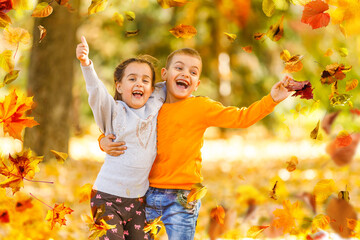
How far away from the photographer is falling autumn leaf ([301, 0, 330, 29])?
7.54ft

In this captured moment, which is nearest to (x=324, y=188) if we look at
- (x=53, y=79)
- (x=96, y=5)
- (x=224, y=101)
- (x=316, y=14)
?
(x=316, y=14)

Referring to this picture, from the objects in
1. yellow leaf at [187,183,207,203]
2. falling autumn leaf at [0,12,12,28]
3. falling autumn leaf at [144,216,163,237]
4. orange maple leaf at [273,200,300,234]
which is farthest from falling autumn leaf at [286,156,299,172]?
falling autumn leaf at [0,12,12,28]

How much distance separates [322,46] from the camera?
29.2 feet

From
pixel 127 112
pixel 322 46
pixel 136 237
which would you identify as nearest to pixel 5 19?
pixel 127 112

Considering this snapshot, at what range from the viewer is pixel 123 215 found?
7.46 ft

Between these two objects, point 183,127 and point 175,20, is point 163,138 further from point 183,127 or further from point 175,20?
point 175,20

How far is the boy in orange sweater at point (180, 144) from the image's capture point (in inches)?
90.4

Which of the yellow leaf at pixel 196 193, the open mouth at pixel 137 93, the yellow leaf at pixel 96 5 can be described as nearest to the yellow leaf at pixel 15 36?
the yellow leaf at pixel 96 5

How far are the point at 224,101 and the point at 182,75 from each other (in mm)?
8366

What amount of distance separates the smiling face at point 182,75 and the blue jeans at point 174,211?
0.50m

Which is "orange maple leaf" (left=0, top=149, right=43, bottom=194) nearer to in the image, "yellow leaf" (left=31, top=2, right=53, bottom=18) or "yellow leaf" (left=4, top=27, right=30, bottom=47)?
"yellow leaf" (left=4, top=27, right=30, bottom=47)

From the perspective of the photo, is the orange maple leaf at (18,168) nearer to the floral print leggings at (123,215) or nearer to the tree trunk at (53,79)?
the floral print leggings at (123,215)

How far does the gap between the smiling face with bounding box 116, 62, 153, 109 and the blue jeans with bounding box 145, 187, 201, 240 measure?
470 millimetres

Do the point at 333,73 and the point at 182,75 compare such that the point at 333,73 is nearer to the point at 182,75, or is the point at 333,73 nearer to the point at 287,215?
the point at 182,75
